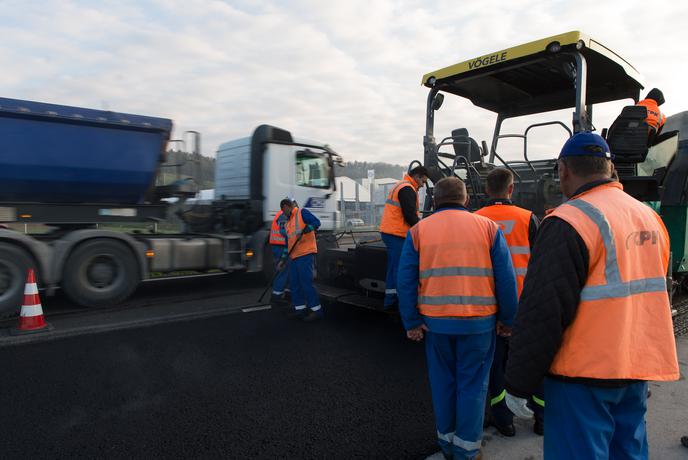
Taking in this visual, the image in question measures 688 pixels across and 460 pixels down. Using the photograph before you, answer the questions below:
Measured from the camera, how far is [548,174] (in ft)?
15.3

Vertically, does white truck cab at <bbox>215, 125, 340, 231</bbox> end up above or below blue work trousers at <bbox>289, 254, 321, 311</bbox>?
above

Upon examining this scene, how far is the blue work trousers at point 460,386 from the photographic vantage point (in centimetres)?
246

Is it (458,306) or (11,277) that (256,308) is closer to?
(11,277)

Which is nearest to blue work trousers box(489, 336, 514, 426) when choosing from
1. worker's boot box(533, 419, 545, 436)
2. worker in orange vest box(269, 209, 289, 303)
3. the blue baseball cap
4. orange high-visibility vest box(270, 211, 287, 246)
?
worker's boot box(533, 419, 545, 436)

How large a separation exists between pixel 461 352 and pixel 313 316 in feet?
11.4

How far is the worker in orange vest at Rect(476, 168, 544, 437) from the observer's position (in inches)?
115

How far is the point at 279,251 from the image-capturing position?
7211 millimetres

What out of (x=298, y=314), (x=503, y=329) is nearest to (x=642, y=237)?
(x=503, y=329)

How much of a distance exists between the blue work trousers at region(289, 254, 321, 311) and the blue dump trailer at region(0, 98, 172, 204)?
10.2 ft

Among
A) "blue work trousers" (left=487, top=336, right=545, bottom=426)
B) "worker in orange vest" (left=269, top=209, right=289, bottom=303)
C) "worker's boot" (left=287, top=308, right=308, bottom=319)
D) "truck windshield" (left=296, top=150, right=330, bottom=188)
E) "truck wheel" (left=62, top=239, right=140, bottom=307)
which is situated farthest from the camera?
"truck windshield" (left=296, top=150, right=330, bottom=188)

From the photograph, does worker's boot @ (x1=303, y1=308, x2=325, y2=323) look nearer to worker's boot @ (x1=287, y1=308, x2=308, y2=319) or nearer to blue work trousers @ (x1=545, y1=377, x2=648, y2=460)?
worker's boot @ (x1=287, y1=308, x2=308, y2=319)

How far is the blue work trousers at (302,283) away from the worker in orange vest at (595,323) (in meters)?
4.28

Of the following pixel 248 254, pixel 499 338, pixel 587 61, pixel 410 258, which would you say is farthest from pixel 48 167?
pixel 587 61

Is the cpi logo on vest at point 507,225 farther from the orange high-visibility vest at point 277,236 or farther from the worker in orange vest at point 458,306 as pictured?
the orange high-visibility vest at point 277,236
